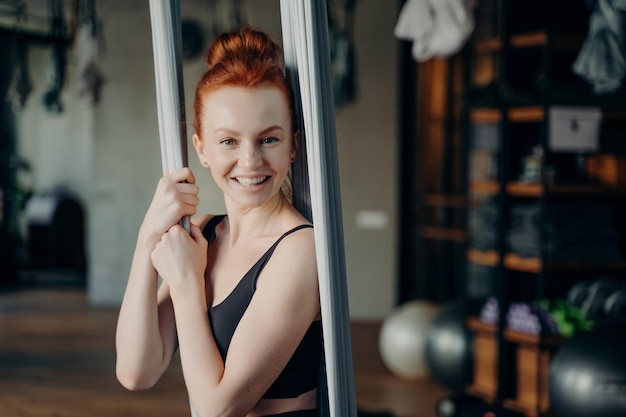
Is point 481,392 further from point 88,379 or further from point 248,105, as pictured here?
point 248,105

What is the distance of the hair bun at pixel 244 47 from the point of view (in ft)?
3.93

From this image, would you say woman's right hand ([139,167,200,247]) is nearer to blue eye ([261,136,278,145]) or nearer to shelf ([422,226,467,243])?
blue eye ([261,136,278,145])

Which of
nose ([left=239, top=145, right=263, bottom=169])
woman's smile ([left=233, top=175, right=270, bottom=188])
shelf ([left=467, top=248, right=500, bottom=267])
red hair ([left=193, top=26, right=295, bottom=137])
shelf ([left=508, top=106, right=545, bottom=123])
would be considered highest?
red hair ([left=193, top=26, right=295, bottom=137])

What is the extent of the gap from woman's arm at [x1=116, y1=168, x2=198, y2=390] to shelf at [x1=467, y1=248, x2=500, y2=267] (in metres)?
3.23

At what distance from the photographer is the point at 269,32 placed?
127 cm

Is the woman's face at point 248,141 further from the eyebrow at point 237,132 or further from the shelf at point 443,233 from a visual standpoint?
the shelf at point 443,233

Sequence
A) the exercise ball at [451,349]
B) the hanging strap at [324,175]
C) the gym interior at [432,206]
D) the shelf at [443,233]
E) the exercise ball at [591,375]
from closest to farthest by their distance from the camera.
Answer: the hanging strap at [324,175], the exercise ball at [591,375], the gym interior at [432,206], the exercise ball at [451,349], the shelf at [443,233]

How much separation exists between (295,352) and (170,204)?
29cm

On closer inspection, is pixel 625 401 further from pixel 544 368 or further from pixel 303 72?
pixel 303 72

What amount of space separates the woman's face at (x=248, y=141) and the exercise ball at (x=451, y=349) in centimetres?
354

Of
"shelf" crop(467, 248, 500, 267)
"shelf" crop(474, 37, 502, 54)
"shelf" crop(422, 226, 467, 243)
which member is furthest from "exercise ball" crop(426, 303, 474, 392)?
"shelf" crop(422, 226, 467, 243)

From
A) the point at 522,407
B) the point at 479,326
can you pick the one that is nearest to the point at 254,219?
the point at 522,407

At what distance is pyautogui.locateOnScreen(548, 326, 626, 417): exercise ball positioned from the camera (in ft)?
10.8

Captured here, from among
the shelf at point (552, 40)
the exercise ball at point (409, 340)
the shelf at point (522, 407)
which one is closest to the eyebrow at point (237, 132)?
the shelf at point (552, 40)
